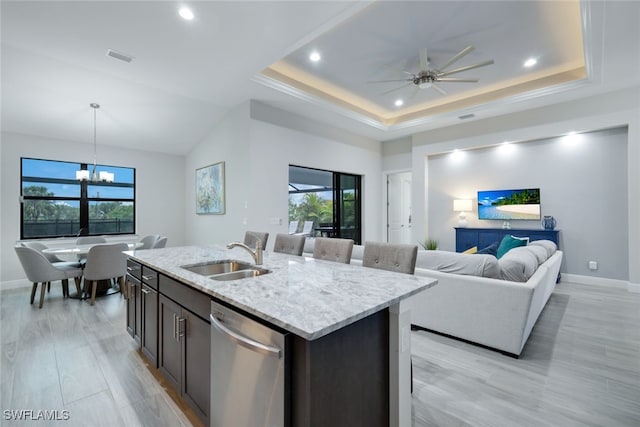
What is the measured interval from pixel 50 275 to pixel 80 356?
2063mm

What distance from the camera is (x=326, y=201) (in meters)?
6.36

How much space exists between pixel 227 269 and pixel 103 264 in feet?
8.69

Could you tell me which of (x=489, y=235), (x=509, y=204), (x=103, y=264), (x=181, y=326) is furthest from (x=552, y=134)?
(x=103, y=264)

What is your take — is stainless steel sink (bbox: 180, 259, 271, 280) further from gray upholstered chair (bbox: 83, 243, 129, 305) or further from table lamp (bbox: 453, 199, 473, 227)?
table lamp (bbox: 453, 199, 473, 227)

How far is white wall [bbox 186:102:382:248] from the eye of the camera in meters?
4.53

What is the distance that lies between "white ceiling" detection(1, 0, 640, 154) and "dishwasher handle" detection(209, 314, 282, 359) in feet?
9.02

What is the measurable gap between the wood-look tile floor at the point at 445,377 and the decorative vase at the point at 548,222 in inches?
80.5

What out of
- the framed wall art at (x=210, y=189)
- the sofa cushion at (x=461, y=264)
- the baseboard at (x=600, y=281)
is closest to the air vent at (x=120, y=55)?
the framed wall art at (x=210, y=189)

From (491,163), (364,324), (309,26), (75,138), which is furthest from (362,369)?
(75,138)

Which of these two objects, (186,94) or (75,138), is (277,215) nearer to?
(186,94)

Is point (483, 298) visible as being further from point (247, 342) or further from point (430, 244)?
point (430, 244)

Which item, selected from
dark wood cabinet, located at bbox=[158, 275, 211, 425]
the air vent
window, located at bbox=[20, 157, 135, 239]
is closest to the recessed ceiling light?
the air vent

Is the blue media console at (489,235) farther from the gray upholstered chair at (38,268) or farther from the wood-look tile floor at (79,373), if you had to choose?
the gray upholstered chair at (38,268)

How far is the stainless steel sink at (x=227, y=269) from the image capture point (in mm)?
1995
